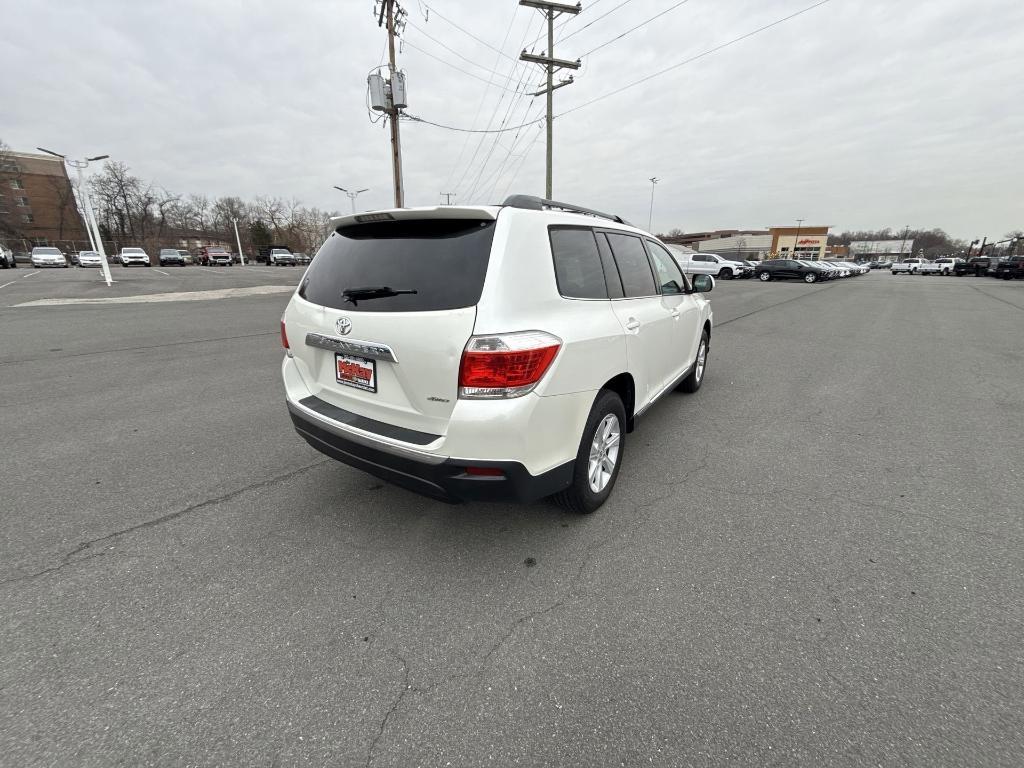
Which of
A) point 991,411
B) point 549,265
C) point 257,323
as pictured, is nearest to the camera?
point 549,265

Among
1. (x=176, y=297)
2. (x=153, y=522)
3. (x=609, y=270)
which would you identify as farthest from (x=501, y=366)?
(x=176, y=297)

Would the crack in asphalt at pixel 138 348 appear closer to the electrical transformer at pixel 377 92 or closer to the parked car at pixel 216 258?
the electrical transformer at pixel 377 92

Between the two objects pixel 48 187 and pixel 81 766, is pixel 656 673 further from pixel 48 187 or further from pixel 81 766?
pixel 48 187

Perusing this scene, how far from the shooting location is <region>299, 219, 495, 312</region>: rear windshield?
219 centimetres

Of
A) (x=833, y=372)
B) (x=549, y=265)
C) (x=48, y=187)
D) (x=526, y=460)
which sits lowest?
(x=833, y=372)

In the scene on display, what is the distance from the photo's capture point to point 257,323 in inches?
405

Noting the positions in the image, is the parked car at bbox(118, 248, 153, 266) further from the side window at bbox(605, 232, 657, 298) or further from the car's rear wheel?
the side window at bbox(605, 232, 657, 298)

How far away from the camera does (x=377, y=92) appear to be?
1485cm

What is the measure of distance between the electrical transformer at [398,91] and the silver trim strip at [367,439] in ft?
52.0

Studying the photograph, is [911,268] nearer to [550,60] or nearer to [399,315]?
[550,60]

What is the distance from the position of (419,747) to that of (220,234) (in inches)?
3239

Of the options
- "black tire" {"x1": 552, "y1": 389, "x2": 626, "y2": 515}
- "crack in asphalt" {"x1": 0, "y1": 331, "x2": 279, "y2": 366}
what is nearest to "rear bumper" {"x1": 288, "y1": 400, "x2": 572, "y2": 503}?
"black tire" {"x1": 552, "y1": 389, "x2": 626, "y2": 515}

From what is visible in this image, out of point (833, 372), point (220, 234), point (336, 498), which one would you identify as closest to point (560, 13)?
point (833, 372)

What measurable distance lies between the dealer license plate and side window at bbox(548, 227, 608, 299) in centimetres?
110
